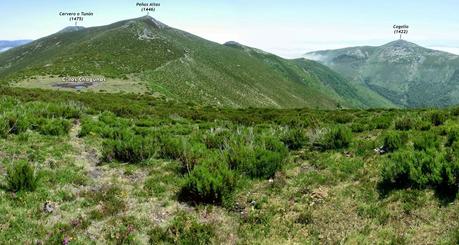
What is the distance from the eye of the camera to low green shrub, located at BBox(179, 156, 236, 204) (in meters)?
9.69

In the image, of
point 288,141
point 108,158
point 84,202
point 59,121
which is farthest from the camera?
point 59,121

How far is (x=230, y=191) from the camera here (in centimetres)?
995

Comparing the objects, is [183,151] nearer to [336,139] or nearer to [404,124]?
[336,139]

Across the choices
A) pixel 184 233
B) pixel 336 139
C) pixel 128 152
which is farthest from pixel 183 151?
pixel 336 139

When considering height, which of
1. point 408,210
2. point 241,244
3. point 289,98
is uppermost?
point 408,210

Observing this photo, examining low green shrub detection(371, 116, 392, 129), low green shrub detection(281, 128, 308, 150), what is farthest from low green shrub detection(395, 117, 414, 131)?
low green shrub detection(281, 128, 308, 150)

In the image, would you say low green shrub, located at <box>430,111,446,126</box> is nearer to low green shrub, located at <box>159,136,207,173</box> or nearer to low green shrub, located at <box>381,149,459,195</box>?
low green shrub, located at <box>381,149,459,195</box>

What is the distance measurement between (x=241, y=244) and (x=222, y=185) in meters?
2.13

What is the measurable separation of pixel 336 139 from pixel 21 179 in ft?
33.1

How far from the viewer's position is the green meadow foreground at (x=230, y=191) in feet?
26.0

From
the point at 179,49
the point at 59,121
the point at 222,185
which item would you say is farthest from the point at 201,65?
the point at 222,185

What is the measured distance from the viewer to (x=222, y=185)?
9.71m

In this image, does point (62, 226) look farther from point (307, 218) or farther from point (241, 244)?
point (307, 218)

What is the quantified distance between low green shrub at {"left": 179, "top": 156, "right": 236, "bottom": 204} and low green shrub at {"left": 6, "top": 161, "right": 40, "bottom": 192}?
3681 millimetres
